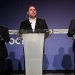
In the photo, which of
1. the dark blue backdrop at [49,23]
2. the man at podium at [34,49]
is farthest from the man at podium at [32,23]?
the dark blue backdrop at [49,23]

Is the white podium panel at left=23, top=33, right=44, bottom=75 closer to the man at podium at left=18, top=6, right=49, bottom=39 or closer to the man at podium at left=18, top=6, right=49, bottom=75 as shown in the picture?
the man at podium at left=18, top=6, right=49, bottom=75

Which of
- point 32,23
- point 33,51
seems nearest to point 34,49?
Answer: point 33,51

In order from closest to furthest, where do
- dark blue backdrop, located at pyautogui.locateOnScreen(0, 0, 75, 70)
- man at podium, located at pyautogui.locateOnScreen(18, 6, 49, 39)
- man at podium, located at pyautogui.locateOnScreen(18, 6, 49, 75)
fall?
man at podium, located at pyautogui.locateOnScreen(18, 6, 49, 75)
man at podium, located at pyautogui.locateOnScreen(18, 6, 49, 39)
dark blue backdrop, located at pyautogui.locateOnScreen(0, 0, 75, 70)

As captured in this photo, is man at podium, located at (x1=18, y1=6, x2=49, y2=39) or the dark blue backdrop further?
the dark blue backdrop

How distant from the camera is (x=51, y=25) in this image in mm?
4887

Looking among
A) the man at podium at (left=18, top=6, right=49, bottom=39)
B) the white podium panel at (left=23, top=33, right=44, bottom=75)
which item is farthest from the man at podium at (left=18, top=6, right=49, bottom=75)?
the man at podium at (left=18, top=6, right=49, bottom=39)

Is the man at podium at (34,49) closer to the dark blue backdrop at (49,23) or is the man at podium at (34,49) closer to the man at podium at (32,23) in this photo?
the man at podium at (32,23)

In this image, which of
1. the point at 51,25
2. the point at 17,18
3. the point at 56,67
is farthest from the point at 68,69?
the point at 17,18

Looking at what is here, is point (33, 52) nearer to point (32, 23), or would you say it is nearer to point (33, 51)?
point (33, 51)

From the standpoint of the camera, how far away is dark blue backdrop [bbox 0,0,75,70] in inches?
190

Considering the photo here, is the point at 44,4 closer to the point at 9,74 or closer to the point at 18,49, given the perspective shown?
the point at 18,49

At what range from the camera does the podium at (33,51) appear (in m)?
2.90

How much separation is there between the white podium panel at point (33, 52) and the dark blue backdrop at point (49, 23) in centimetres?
193

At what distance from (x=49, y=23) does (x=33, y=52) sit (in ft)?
6.85
